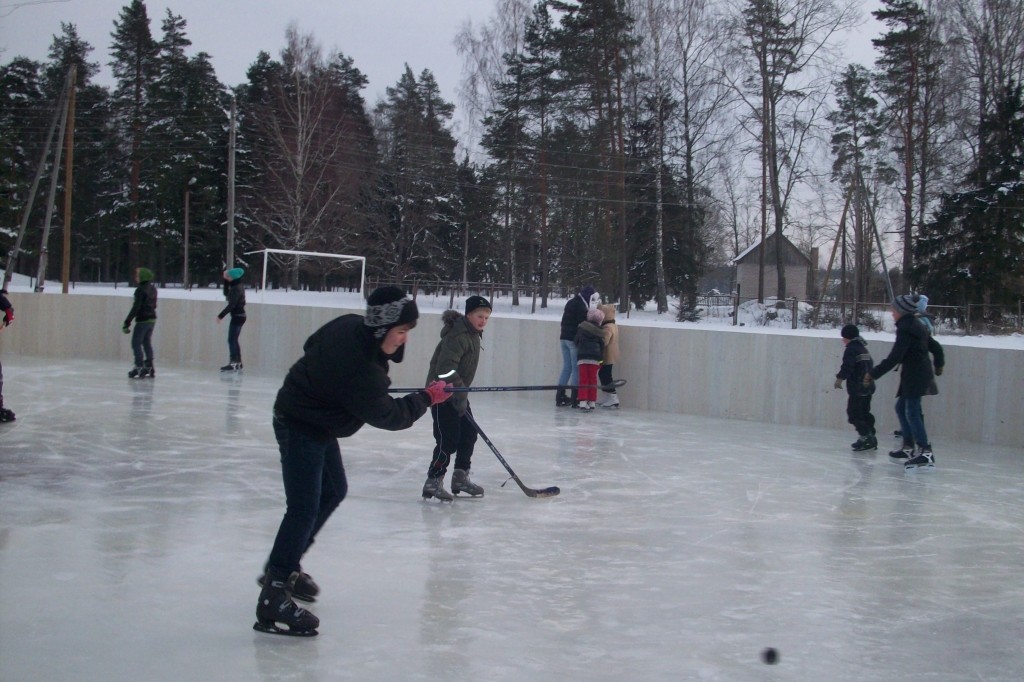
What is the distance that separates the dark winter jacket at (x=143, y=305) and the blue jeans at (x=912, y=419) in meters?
9.53

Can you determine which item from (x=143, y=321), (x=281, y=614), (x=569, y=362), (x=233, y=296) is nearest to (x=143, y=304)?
(x=143, y=321)

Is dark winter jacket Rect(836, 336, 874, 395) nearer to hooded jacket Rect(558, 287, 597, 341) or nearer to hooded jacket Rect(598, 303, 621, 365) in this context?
hooded jacket Rect(598, 303, 621, 365)

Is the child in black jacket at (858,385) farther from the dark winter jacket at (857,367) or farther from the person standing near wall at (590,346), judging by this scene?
the person standing near wall at (590,346)

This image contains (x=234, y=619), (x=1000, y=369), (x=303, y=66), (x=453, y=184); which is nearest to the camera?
(x=234, y=619)

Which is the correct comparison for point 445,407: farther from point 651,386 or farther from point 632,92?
point 632,92

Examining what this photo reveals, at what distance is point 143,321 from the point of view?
13148mm

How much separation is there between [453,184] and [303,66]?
7302 millimetres

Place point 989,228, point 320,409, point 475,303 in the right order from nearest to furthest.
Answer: point 320,409 < point 475,303 < point 989,228

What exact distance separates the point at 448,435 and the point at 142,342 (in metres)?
8.31

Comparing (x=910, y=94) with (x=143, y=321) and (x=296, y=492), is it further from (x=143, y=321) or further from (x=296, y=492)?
(x=296, y=492)

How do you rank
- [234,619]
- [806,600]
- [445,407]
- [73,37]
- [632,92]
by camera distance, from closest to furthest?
[234,619]
[806,600]
[445,407]
[632,92]
[73,37]

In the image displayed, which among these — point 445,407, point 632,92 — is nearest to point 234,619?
point 445,407

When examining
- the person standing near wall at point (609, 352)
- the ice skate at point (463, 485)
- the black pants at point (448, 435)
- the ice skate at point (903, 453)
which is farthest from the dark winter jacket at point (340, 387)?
the person standing near wall at point (609, 352)

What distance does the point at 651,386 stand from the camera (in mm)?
12594
